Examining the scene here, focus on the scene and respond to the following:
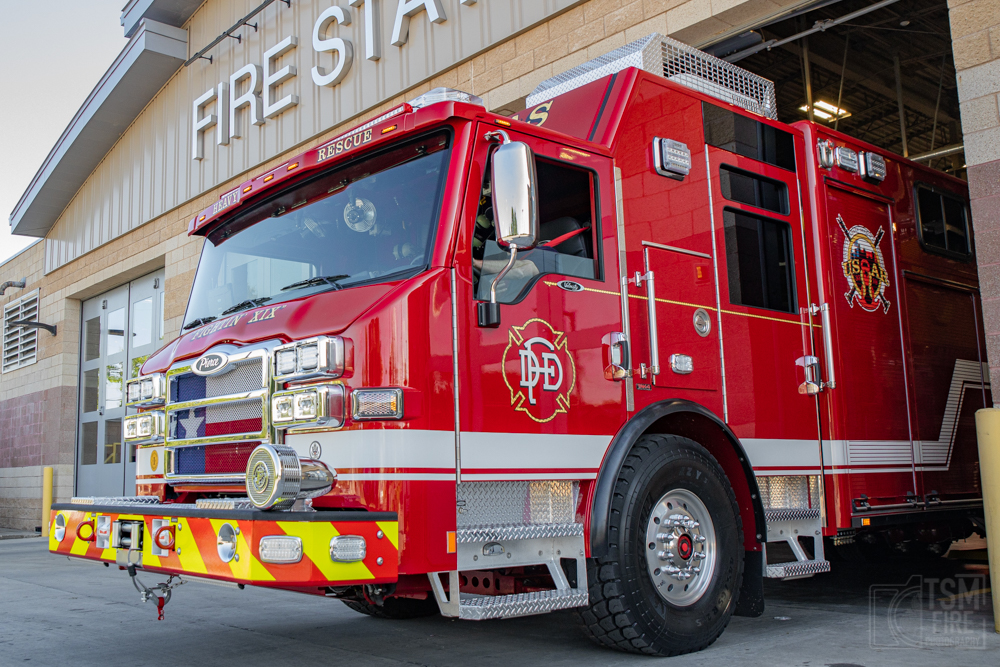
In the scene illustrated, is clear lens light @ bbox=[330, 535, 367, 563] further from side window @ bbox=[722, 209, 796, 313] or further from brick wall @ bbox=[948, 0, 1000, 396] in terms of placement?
brick wall @ bbox=[948, 0, 1000, 396]

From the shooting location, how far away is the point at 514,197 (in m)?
3.78

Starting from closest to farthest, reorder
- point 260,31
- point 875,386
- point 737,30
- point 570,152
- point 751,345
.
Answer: point 570,152 → point 751,345 → point 875,386 → point 737,30 → point 260,31

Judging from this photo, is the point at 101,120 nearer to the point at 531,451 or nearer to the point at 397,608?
the point at 397,608

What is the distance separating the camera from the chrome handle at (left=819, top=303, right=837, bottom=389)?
5.60 meters

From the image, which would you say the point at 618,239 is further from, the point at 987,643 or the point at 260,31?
the point at 260,31

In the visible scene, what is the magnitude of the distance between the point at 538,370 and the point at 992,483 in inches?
106

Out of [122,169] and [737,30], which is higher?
[122,169]

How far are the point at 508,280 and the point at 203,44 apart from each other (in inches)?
511

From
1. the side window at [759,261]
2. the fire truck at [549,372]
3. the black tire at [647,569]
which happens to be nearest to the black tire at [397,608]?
the fire truck at [549,372]

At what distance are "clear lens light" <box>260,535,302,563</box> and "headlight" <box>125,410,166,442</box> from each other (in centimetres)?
157

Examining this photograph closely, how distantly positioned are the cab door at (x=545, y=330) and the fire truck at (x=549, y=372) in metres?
0.01

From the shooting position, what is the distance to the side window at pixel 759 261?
535cm

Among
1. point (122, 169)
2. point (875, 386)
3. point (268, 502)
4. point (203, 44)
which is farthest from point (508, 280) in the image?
point (122, 169)

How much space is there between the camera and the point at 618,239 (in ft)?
15.7
